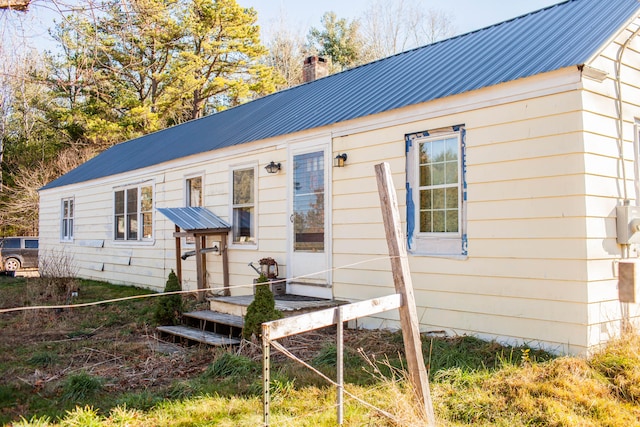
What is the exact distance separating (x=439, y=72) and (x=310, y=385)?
478 centimetres

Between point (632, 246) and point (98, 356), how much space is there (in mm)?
6108

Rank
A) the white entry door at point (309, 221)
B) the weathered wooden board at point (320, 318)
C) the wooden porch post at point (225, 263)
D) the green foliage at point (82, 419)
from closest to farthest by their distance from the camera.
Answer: the weathered wooden board at point (320, 318)
the green foliage at point (82, 419)
the white entry door at point (309, 221)
the wooden porch post at point (225, 263)

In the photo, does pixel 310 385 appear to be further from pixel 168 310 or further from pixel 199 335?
pixel 168 310

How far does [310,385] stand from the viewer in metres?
4.66

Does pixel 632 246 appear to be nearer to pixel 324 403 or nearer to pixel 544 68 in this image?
pixel 544 68

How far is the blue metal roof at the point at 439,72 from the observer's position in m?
5.94

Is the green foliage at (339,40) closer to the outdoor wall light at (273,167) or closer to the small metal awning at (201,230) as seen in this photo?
the small metal awning at (201,230)

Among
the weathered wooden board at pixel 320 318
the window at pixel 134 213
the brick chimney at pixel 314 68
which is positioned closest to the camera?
the weathered wooden board at pixel 320 318

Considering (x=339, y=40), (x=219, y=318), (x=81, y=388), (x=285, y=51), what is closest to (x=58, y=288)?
(x=219, y=318)

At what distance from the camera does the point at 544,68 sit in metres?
5.48

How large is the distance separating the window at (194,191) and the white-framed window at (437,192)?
5743 mm

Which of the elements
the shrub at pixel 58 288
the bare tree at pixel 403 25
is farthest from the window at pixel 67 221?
the bare tree at pixel 403 25

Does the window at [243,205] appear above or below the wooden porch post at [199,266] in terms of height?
above

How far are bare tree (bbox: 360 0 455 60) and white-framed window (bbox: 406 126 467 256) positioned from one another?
21.2 meters
